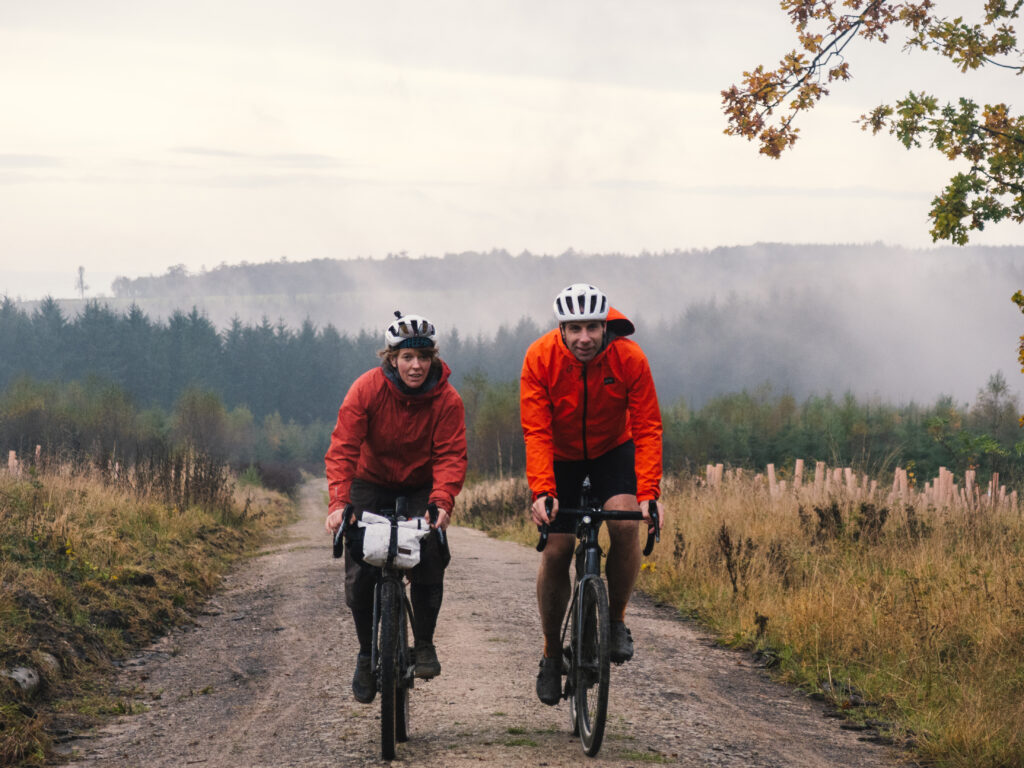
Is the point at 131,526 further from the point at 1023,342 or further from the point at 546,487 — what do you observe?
the point at 1023,342

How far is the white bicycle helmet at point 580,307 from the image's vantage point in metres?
5.20

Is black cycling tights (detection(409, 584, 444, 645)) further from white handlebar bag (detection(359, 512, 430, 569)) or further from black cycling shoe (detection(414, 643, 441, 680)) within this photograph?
white handlebar bag (detection(359, 512, 430, 569))

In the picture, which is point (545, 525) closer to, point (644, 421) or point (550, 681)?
point (644, 421)

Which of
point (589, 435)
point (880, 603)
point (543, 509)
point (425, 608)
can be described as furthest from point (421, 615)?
point (880, 603)

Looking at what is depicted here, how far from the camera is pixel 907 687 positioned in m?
6.84

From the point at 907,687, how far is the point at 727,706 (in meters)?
1.27

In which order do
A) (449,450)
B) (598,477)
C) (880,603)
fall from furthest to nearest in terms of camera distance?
(880,603) → (598,477) → (449,450)

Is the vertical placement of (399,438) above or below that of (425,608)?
above

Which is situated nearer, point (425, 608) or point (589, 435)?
point (589, 435)

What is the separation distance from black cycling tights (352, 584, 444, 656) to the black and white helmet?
1.31 metres

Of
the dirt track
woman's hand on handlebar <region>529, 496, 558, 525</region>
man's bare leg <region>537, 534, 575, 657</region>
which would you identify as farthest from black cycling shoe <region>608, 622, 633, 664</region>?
woman's hand on handlebar <region>529, 496, 558, 525</region>

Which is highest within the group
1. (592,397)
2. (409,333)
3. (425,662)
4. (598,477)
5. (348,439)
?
(409,333)

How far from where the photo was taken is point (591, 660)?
5.23 m

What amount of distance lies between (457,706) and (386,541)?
1.64 metres
